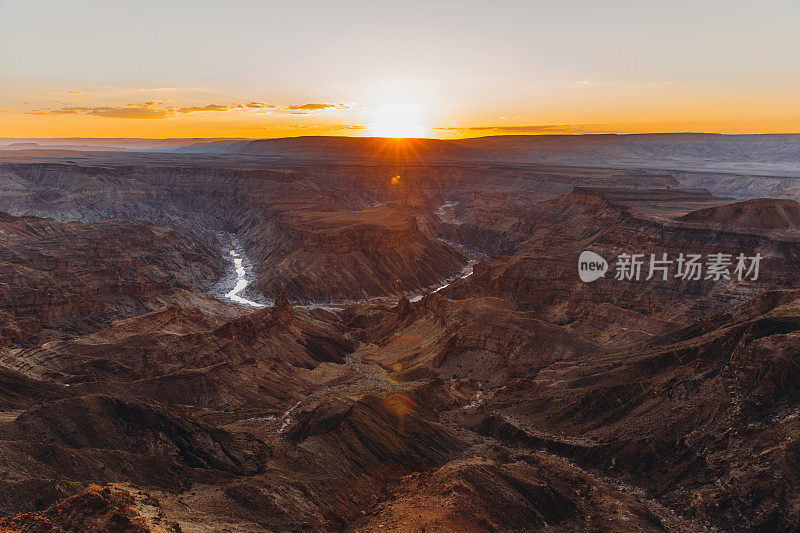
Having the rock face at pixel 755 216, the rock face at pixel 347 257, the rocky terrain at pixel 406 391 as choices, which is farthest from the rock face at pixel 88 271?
the rock face at pixel 755 216

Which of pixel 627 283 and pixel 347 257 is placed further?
pixel 347 257

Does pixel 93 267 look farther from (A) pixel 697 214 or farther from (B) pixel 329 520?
(A) pixel 697 214

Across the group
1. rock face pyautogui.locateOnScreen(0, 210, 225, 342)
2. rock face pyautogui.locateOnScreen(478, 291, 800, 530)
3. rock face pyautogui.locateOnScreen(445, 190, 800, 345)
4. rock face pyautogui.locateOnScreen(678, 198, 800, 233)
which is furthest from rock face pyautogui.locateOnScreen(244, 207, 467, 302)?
rock face pyautogui.locateOnScreen(478, 291, 800, 530)

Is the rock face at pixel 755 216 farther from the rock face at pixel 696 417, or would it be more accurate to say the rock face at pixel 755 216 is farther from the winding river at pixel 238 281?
the winding river at pixel 238 281

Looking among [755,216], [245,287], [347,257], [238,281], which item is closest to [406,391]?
[347,257]

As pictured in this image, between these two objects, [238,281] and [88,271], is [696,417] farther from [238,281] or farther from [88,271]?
[238,281]

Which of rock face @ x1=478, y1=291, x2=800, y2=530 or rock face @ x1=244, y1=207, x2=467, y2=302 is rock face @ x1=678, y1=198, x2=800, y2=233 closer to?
rock face @ x1=478, y1=291, x2=800, y2=530

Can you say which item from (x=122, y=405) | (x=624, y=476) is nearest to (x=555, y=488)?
(x=624, y=476)

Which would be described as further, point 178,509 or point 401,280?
point 401,280
